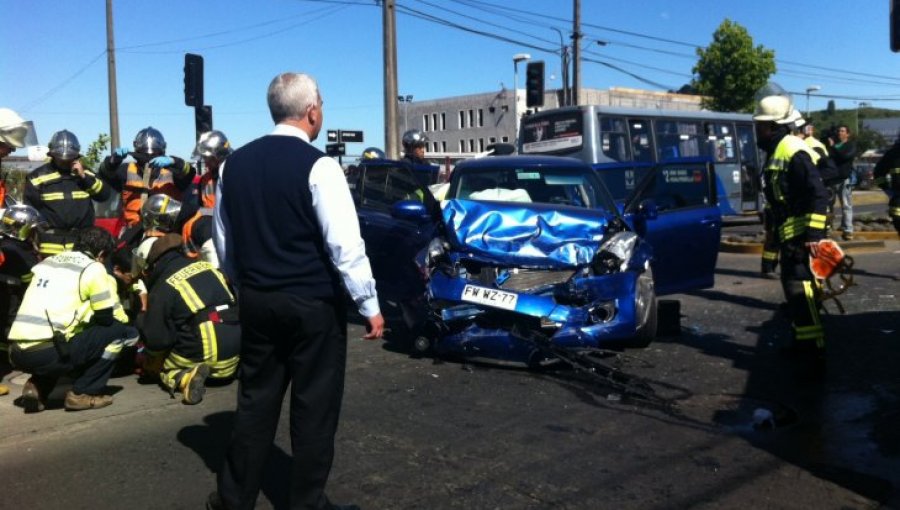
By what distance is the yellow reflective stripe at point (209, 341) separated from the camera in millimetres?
5652

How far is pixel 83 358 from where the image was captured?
17.1 ft

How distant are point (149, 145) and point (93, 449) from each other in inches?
161

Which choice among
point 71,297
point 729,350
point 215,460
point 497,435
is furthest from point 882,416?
point 71,297

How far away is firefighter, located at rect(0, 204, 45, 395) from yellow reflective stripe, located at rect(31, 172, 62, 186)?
2.49 ft

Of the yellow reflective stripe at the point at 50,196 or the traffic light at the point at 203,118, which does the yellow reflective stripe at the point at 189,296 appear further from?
the traffic light at the point at 203,118

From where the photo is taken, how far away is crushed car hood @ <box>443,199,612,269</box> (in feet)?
20.3

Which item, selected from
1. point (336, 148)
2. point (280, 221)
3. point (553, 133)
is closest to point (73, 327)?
point (280, 221)

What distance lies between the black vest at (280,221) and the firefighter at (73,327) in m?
2.49

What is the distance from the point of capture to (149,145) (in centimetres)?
786

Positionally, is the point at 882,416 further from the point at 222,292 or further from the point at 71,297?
the point at 71,297

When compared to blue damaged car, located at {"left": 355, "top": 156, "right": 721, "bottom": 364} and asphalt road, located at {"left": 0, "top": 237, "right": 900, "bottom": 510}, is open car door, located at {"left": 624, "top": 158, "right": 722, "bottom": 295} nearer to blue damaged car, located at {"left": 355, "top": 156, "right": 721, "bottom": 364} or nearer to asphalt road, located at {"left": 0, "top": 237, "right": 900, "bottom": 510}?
blue damaged car, located at {"left": 355, "top": 156, "right": 721, "bottom": 364}

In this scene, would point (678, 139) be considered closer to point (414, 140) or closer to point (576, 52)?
point (576, 52)

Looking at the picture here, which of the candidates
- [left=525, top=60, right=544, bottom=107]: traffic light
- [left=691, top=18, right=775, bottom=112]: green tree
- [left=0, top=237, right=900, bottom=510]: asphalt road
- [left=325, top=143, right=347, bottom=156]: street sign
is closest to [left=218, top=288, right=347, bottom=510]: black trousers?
[left=0, top=237, right=900, bottom=510]: asphalt road

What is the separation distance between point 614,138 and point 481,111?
55351 millimetres
